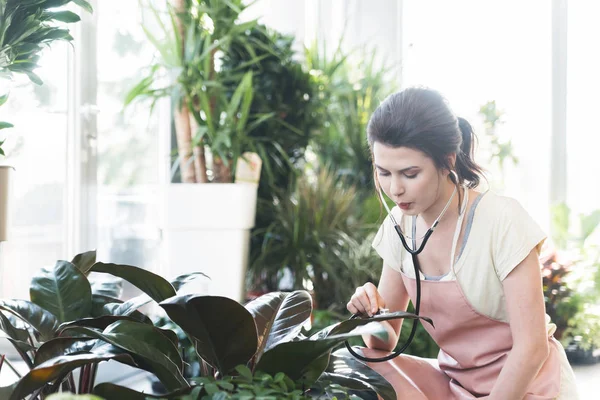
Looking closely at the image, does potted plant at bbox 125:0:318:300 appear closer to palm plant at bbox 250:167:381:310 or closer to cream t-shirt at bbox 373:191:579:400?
palm plant at bbox 250:167:381:310

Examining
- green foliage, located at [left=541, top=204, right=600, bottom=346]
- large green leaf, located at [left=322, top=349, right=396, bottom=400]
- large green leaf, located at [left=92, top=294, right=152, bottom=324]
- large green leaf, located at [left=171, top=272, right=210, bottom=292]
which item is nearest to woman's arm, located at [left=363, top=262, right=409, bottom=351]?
large green leaf, located at [left=322, top=349, right=396, bottom=400]

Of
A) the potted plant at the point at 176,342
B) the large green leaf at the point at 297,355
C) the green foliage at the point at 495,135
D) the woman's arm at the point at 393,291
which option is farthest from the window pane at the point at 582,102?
the large green leaf at the point at 297,355

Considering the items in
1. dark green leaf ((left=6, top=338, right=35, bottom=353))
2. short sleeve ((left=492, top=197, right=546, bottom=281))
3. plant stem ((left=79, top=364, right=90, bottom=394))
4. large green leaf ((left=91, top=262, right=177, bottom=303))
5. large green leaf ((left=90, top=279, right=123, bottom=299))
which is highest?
short sleeve ((left=492, top=197, right=546, bottom=281))

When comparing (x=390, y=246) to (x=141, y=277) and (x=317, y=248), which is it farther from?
(x=317, y=248)

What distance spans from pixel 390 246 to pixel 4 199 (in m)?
0.98

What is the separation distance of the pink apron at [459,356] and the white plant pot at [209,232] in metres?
1.57

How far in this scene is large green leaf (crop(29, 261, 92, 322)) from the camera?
1495mm

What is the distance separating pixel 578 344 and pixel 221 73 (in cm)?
244

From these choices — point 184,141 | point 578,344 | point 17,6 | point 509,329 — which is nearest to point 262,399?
point 509,329

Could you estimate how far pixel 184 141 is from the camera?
328 centimetres

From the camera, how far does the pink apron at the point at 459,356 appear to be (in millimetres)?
1655

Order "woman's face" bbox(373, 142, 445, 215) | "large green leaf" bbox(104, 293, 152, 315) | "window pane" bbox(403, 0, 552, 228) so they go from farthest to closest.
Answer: "window pane" bbox(403, 0, 552, 228) < "woman's face" bbox(373, 142, 445, 215) < "large green leaf" bbox(104, 293, 152, 315)

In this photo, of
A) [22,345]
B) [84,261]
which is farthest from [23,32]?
[22,345]

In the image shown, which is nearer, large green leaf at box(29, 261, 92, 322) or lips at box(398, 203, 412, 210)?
large green leaf at box(29, 261, 92, 322)
